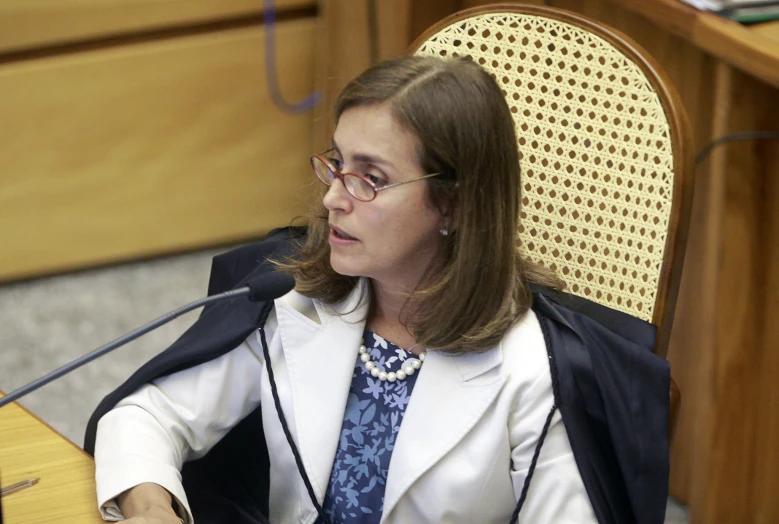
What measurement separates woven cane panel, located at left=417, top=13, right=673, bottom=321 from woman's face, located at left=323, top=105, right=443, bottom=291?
0.29m

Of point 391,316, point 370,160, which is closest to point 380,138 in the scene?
point 370,160

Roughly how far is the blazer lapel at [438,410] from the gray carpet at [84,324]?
1.26 metres

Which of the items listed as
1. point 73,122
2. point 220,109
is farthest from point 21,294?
point 220,109

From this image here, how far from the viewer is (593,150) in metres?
1.65

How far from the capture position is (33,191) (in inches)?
115

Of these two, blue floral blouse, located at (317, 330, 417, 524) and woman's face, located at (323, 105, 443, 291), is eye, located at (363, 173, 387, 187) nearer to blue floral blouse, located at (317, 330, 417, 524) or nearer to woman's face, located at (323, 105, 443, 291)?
woman's face, located at (323, 105, 443, 291)

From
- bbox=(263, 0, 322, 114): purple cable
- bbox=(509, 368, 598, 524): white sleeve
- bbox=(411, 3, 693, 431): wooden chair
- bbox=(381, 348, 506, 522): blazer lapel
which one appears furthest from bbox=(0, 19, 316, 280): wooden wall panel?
bbox=(509, 368, 598, 524): white sleeve

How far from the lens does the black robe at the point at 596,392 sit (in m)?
1.42

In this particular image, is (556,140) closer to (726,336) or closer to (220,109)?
(726,336)

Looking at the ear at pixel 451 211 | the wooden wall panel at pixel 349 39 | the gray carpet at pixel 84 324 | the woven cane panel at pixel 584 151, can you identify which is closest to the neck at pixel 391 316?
the ear at pixel 451 211

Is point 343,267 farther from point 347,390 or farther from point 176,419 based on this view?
point 176,419

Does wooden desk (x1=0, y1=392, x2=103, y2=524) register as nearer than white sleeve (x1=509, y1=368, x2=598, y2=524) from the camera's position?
Yes

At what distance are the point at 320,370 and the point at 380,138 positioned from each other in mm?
332

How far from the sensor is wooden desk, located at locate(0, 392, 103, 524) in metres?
1.26
